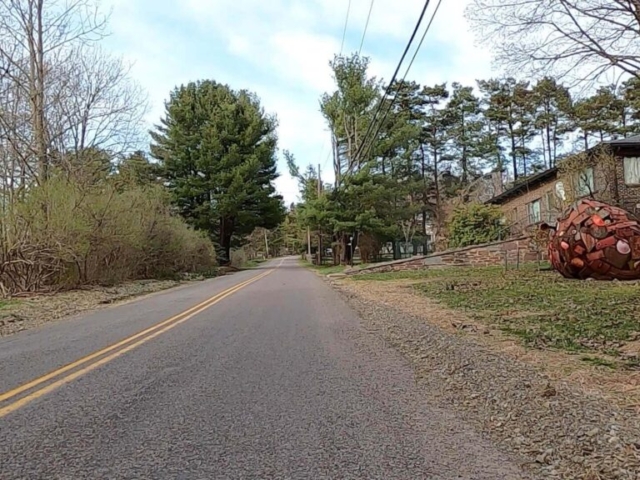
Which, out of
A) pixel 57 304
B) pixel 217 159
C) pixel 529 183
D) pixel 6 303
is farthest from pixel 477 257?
pixel 217 159

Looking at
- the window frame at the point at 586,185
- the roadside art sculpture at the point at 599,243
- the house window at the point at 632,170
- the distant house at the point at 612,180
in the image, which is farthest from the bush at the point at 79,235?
the house window at the point at 632,170

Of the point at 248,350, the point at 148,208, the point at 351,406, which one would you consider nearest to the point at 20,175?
the point at 148,208

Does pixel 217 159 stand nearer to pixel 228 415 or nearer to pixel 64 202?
pixel 64 202

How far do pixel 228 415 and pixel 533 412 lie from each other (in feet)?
8.39

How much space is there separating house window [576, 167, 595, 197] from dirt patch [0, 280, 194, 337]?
1927 centimetres

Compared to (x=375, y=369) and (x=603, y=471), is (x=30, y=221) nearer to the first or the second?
(x=375, y=369)

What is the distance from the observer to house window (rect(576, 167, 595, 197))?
25.9 metres

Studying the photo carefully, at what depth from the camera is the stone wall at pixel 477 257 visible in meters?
27.5

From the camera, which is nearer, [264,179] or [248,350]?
[248,350]

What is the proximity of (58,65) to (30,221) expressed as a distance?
22.8 ft

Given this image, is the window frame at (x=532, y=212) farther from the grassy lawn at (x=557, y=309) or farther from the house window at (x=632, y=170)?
the grassy lawn at (x=557, y=309)

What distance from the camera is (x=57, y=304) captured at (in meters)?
16.7

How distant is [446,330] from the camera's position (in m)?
9.34

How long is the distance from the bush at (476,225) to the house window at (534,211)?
1829 mm
